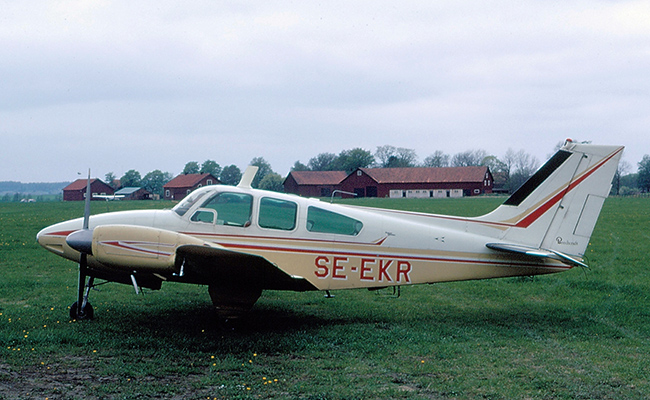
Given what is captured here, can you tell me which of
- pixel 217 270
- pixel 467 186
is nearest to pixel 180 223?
pixel 217 270

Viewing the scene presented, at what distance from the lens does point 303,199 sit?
8.57m

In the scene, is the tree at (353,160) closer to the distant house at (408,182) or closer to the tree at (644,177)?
the distant house at (408,182)

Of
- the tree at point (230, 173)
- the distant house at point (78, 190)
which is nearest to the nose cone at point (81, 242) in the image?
the tree at point (230, 173)

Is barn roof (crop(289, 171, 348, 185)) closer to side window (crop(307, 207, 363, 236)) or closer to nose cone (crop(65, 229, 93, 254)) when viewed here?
side window (crop(307, 207, 363, 236))

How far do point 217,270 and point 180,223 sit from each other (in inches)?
48.6

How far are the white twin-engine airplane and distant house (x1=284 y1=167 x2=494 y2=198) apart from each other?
54.0 meters

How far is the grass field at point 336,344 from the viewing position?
18.6 feet

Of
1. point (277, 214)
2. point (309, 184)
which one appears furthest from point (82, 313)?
point (309, 184)

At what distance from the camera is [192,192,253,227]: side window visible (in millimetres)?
8172

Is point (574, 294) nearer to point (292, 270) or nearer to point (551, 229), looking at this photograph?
point (551, 229)

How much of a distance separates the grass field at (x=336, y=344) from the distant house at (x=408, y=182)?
52.5m

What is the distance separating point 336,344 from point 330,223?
196cm

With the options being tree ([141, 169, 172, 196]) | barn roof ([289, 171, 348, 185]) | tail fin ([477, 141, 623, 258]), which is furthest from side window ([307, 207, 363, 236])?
A: barn roof ([289, 171, 348, 185])

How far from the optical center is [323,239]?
27.2ft
